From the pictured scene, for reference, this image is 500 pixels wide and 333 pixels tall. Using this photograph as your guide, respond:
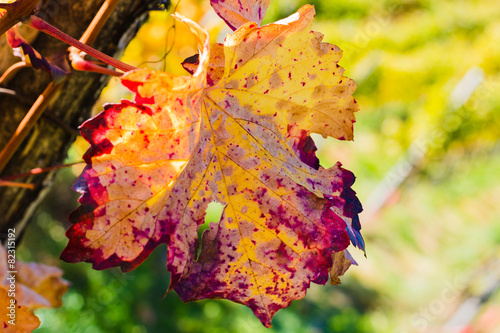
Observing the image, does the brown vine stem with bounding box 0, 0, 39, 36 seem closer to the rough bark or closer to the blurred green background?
the rough bark

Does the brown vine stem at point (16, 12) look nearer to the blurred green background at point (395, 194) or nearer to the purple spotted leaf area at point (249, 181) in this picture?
the purple spotted leaf area at point (249, 181)

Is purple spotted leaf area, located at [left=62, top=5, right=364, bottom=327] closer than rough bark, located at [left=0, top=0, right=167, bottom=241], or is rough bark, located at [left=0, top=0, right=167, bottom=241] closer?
purple spotted leaf area, located at [left=62, top=5, right=364, bottom=327]

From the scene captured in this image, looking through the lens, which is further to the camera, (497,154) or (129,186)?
(497,154)

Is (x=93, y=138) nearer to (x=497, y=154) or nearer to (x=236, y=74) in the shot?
(x=236, y=74)

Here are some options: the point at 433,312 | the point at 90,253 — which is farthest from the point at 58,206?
the point at 433,312

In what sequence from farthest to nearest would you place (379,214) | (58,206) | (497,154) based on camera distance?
(497,154), (379,214), (58,206)

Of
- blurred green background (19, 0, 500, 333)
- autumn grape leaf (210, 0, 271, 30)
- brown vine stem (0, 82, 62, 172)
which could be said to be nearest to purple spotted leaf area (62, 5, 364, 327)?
autumn grape leaf (210, 0, 271, 30)

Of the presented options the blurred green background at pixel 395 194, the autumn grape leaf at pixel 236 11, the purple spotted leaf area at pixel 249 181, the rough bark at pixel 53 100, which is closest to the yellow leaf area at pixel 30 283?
the rough bark at pixel 53 100
